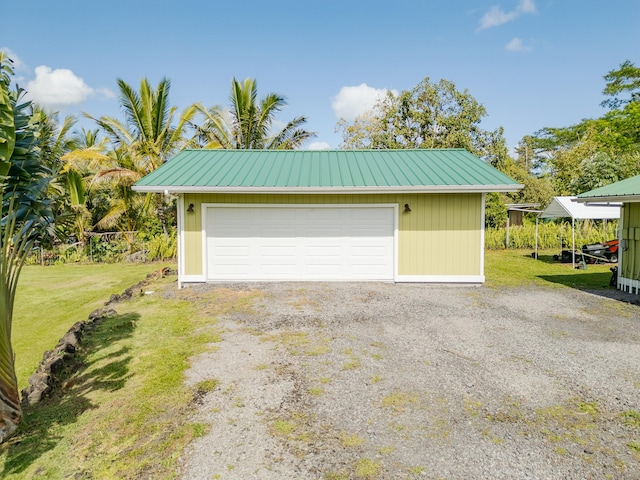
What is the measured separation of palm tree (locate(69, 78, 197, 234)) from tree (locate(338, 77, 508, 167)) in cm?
1219

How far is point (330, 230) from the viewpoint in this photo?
991cm

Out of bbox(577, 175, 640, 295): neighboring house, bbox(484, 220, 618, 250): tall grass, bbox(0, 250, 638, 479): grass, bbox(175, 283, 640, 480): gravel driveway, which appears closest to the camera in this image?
bbox(175, 283, 640, 480): gravel driveway

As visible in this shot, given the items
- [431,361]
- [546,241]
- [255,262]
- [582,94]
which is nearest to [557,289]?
[431,361]

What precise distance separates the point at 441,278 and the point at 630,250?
443cm

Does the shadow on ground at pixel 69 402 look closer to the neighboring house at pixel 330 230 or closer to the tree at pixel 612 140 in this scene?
the neighboring house at pixel 330 230

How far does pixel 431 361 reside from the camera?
4820 mm

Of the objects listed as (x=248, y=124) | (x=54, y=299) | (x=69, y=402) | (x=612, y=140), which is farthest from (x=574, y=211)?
(x=612, y=140)

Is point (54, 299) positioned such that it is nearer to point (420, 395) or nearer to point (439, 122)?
point (420, 395)

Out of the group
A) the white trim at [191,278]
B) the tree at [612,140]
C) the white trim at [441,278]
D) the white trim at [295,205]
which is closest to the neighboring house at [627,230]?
the white trim at [441,278]

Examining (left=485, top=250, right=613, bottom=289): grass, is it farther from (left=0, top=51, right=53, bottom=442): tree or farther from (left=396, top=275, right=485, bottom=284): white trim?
(left=0, top=51, right=53, bottom=442): tree

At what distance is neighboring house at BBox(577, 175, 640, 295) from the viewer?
876cm

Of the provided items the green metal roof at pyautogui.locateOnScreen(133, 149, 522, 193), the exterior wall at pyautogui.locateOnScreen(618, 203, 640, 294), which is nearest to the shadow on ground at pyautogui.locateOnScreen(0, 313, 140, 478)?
the green metal roof at pyautogui.locateOnScreen(133, 149, 522, 193)

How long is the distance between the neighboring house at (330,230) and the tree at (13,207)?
5.09 m

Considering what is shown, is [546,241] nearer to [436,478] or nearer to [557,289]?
[557,289]
